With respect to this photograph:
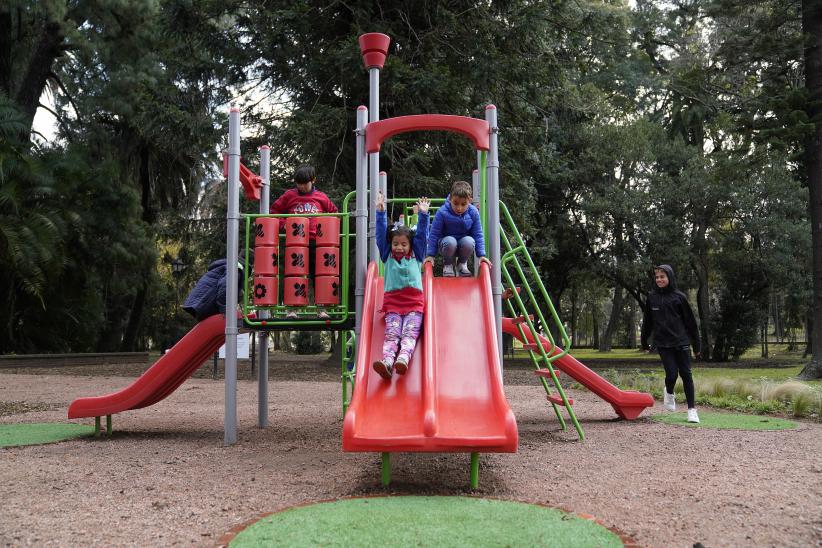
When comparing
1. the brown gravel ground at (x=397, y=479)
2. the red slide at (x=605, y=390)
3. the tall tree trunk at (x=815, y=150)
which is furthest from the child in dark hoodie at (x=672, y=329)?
the tall tree trunk at (x=815, y=150)

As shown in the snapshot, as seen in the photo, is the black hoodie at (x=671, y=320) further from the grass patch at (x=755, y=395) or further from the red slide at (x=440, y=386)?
the red slide at (x=440, y=386)

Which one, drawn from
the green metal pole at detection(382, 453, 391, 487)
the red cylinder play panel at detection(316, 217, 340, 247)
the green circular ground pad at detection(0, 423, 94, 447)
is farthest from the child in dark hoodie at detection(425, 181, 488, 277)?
the green circular ground pad at detection(0, 423, 94, 447)

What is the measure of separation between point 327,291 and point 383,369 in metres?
1.76

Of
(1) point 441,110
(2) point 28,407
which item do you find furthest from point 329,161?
(2) point 28,407

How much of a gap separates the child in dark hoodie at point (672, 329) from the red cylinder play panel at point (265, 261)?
4257 mm

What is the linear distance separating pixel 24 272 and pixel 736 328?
23949 mm

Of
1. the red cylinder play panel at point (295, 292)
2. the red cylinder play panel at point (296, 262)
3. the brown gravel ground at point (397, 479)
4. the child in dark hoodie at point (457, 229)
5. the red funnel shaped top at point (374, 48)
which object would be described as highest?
the red funnel shaped top at point (374, 48)

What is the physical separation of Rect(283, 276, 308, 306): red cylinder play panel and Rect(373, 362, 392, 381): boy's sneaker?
5.95ft

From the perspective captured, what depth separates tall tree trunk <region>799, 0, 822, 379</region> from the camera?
48.7ft

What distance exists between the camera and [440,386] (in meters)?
5.16

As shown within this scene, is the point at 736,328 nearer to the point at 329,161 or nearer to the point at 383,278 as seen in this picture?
the point at 329,161

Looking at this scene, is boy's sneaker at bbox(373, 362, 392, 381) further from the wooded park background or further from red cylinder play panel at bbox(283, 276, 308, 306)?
the wooded park background

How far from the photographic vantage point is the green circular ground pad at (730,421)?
8.04 m

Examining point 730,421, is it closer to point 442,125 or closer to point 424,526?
point 442,125
